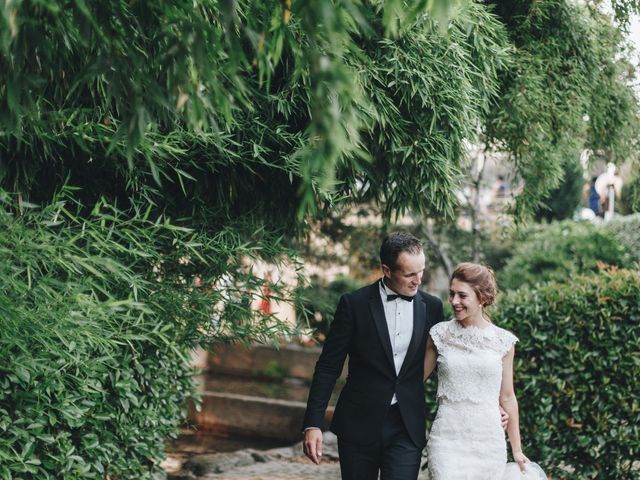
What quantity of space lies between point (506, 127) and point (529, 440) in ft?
7.93

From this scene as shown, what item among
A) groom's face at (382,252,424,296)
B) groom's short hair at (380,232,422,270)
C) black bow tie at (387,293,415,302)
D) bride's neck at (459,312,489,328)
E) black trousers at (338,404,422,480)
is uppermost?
groom's short hair at (380,232,422,270)

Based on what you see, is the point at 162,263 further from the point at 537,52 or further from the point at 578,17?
the point at 578,17

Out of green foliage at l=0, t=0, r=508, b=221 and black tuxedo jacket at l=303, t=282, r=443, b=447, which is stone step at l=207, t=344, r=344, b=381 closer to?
green foliage at l=0, t=0, r=508, b=221

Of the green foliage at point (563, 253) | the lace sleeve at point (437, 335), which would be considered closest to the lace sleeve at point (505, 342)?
the lace sleeve at point (437, 335)

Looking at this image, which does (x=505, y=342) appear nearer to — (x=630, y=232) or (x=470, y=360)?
(x=470, y=360)

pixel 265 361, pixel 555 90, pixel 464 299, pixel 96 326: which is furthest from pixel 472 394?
pixel 265 361

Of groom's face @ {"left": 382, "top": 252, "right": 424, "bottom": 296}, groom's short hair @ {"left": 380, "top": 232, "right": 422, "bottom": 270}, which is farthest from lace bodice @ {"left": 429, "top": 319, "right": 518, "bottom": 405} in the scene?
groom's short hair @ {"left": 380, "top": 232, "right": 422, "bottom": 270}

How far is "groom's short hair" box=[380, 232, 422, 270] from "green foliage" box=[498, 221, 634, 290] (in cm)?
913

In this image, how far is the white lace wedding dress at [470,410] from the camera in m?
3.89

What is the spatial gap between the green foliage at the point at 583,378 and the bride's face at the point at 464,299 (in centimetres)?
222

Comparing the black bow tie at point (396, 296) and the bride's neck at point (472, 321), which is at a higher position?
the black bow tie at point (396, 296)

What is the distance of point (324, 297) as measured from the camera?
1103cm

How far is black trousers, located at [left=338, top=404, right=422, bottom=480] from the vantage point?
12.8ft

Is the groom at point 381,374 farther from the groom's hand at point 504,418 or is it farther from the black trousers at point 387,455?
the groom's hand at point 504,418
